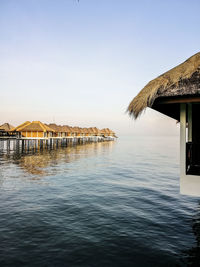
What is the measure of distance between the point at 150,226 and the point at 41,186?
23.4ft

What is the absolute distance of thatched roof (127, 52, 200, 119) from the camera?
4.36 metres

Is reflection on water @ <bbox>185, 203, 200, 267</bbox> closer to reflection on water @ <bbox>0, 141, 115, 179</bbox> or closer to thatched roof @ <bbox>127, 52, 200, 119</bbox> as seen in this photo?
thatched roof @ <bbox>127, 52, 200, 119</bbox>

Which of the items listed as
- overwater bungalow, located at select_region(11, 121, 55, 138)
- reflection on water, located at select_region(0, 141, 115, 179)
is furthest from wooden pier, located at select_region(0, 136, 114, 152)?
reflection on water, located at select_region(0, 141, 115, 179)

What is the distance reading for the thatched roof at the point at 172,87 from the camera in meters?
4.36

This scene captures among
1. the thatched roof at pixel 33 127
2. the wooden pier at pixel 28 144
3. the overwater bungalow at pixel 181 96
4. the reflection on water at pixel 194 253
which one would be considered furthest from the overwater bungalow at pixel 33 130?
the overwater bungalow at pixel 181 96

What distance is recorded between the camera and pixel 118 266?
460 centimetres

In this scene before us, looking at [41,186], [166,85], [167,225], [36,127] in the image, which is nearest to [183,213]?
[167,225]

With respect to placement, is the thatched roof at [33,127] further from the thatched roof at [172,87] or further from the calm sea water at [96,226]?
the thatched roof at [172,87]

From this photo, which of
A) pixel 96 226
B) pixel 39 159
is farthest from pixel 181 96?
pixel 39 159

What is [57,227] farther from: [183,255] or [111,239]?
[183,255]

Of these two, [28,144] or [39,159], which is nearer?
[39,159]

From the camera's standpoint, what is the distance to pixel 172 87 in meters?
4.52

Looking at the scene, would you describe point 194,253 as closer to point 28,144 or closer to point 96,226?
point 96,226

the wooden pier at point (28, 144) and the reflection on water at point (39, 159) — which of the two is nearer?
the reflection on water at point (39, 159)
